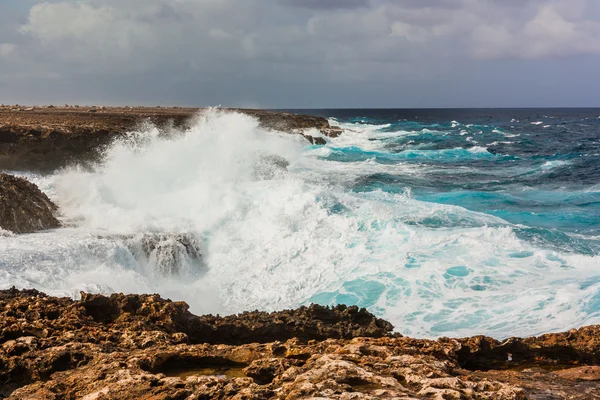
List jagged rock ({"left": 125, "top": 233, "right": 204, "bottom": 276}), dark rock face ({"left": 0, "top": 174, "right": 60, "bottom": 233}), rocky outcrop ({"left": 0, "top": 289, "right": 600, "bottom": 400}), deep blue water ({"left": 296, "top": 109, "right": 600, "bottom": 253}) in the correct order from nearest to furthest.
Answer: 1. rocky outcrop ({"left": 0, "top": 289, "right": 600, "bottom": 400})
2. dark rock face ({"left": 0, "top": 174, "right": 60, "bottom": 233})
3. jagged rock ({"left": 125, "top": 233, "right": 204, "bottom": 276})
4. deep blue water ({"left": 296, "top": 109, "right": 600, "bottom": 253})

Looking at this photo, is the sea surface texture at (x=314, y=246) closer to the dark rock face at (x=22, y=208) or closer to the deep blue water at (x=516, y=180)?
the deep blue water at (x=516, y=180)

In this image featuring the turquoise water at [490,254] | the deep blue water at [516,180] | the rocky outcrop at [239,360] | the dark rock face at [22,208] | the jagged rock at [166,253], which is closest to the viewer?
the rocky outcrop at [239,360]

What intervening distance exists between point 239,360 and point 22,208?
944 cm

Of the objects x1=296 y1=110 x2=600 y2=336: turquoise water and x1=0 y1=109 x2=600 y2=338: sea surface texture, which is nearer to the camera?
x1=296 y1=110 x2=600 y2=336: turquoise water

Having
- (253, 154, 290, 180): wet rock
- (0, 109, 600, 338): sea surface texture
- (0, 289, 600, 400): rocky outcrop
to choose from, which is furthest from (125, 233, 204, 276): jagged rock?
(253, 154, 290, 180): wet rock

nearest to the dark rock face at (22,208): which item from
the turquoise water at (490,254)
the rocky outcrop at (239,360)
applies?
the rocky outcrop at (239,360)

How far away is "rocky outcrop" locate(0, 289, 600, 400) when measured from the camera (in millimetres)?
3467

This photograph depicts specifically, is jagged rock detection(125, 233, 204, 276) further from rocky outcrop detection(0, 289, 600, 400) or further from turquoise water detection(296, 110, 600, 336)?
rocky outcrop detection(0, 289, 600, 400)

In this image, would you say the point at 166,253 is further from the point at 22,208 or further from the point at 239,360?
the point at 239,360

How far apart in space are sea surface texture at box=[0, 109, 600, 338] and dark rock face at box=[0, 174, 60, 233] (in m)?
0.50

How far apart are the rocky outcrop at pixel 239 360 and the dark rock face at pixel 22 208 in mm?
5407

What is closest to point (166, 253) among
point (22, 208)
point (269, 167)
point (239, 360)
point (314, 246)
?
point (22, 208)

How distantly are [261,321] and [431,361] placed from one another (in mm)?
2908

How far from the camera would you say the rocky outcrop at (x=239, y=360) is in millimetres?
3467
